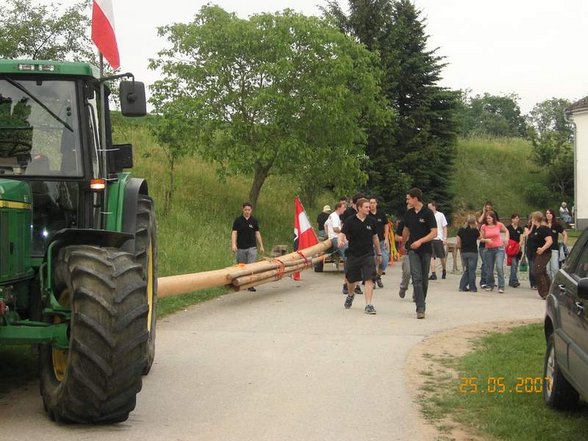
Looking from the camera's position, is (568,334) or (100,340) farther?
(568,334)

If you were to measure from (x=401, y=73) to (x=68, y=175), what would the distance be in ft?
110

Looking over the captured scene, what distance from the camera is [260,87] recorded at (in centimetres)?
2694

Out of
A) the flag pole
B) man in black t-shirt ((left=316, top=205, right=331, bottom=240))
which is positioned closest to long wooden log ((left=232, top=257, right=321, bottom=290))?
man in black t-shirt ((left=316, top=205, right=331, bottom=240))

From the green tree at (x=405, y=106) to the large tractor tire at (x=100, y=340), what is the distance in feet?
102

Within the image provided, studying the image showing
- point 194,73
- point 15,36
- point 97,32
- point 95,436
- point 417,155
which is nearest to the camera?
point 95,436

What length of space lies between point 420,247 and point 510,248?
6.15m

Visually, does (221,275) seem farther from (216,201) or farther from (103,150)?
(216,201)

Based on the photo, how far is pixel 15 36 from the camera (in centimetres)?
2138

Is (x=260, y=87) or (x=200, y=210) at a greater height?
(x=260, y=87)

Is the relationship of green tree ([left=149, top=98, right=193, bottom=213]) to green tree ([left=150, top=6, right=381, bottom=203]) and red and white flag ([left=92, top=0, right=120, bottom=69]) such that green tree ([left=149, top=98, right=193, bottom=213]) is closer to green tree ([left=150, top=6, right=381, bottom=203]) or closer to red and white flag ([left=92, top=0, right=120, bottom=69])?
green tree ([left=150, top=6, right=381, bottom=203])

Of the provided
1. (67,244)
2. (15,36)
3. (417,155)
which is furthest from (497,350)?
(417,155)

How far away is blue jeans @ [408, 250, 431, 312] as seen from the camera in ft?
42.8

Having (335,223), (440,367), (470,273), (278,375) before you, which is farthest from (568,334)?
(335,223)

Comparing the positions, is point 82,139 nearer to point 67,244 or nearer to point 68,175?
point 68,175
